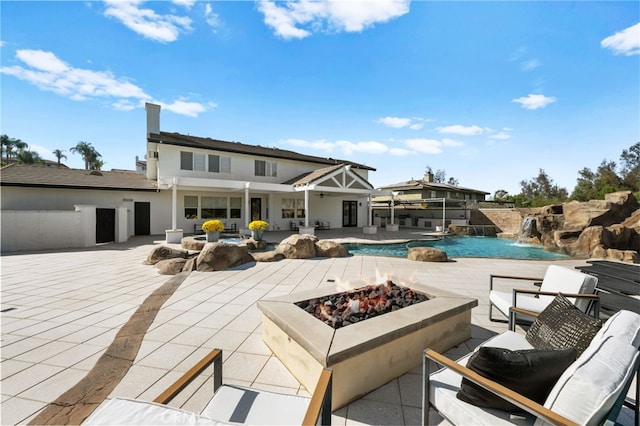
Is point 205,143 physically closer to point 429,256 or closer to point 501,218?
point 429,256

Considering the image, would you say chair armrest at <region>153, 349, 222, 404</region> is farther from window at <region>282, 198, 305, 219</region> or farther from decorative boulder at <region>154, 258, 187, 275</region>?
window at <region>282, 198, 305, 219</region>

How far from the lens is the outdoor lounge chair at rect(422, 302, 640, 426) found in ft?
4.11

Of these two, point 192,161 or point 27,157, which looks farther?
point 27,157

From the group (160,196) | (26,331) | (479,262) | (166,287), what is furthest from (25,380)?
(160,196)

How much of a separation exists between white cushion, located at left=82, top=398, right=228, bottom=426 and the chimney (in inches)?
711

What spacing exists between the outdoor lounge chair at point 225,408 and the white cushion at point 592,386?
1.22m

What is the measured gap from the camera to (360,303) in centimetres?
324

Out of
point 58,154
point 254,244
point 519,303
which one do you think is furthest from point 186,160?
point 58,154

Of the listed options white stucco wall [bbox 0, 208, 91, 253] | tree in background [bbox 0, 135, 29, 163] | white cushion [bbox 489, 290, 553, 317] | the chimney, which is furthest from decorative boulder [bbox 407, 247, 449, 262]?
tree in background [bbox 0, 135, 29, 163]

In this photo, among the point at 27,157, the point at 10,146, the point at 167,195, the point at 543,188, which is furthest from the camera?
the point at 10,146

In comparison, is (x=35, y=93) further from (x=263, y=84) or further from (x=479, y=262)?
(x=479, y=262)

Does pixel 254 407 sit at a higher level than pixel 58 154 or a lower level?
lower

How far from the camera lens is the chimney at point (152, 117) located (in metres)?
15.6

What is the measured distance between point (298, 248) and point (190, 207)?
1006cm
